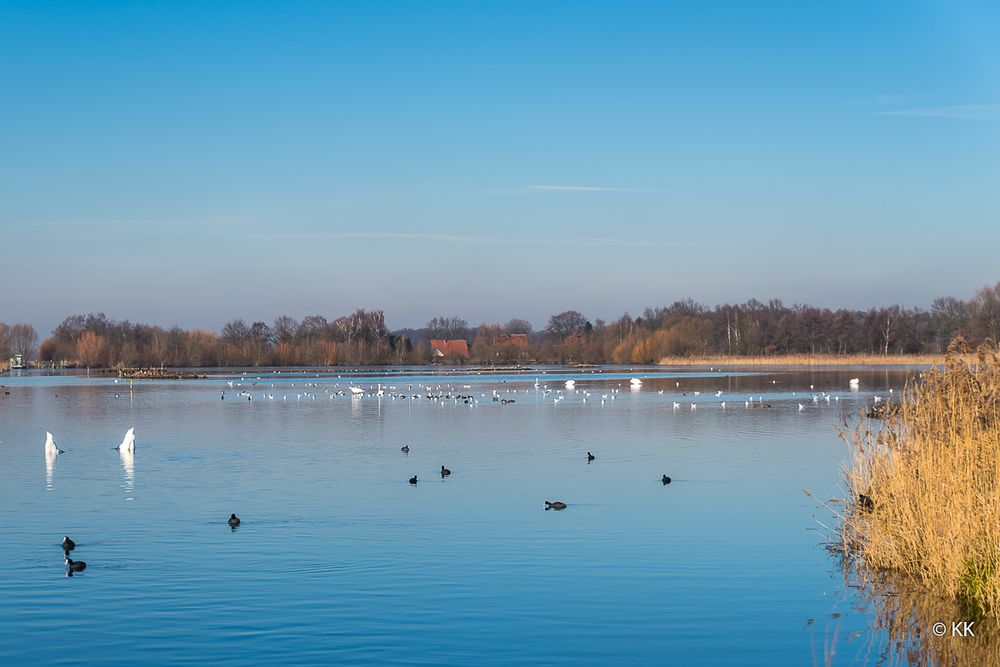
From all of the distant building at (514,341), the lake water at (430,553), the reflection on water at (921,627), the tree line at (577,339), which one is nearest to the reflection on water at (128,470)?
the lake water at (430,553)

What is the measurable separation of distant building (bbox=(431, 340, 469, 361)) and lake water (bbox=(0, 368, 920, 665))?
105 metres

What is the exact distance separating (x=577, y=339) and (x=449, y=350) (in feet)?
71.4

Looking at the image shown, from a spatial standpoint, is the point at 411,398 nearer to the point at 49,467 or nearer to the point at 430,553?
the point at 49,467

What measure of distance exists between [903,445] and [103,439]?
21683 mm

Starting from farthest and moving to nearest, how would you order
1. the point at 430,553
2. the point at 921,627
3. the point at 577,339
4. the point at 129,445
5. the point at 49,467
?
the point at 577,339, the point at 129,445, the point at 49,467, the point at 430,553, the point at 921,627

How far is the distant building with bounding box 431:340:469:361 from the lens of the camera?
432 feet

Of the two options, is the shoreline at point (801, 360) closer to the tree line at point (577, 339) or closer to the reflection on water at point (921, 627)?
the tree line at point (577, 339)

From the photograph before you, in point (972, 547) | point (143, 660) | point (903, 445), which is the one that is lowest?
point (143, 660)

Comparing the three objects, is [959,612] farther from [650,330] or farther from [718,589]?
[650,330]

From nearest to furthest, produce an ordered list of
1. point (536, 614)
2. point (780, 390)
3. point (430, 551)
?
point (536, 614) < point (430, 551) < point (780, 390)

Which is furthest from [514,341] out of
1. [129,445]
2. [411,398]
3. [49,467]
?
[49,467]

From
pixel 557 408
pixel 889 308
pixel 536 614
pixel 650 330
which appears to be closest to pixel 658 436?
pixel 557 408

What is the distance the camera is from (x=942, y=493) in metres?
9.27

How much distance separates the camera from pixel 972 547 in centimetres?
892
